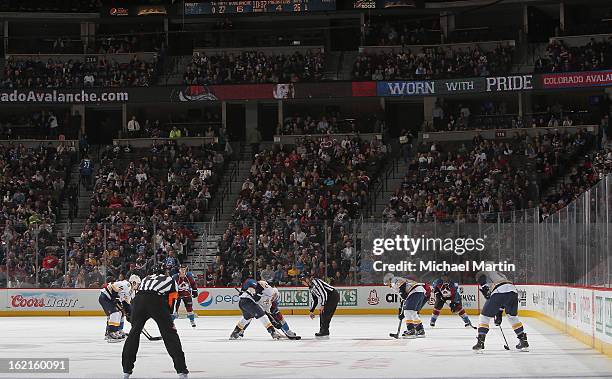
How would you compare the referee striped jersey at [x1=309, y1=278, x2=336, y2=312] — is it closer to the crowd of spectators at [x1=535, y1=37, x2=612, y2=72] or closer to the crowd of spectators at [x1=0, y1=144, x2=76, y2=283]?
the crowd of spectators at [x1=0, y1=144, x2=76, y2=283]

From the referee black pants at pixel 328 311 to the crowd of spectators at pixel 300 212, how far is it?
8.74m

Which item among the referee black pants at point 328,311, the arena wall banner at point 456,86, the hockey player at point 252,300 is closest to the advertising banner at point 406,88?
the arena wall banner at point 456,86

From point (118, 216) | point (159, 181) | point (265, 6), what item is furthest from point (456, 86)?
point (118, 216)

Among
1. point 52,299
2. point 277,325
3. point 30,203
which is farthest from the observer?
point 30,203

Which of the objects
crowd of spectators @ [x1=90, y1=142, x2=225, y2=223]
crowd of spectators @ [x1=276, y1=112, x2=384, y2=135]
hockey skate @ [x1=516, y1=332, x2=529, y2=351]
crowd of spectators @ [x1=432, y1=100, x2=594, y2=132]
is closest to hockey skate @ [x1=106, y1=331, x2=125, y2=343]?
hockey skate @ [x1=516, y1=332, x2=529, y2=351]

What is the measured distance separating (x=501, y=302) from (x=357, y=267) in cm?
1313

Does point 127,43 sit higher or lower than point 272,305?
higher

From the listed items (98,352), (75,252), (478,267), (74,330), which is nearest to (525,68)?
(478,267)

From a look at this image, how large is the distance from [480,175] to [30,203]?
52.5 ft

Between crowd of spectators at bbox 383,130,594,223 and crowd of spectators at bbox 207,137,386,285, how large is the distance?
1.61 m

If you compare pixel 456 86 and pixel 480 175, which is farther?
pixel 456 86

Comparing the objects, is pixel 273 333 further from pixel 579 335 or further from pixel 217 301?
pixel 217 301

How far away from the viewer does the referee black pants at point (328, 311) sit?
21.9 meters

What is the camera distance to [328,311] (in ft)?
72.6
